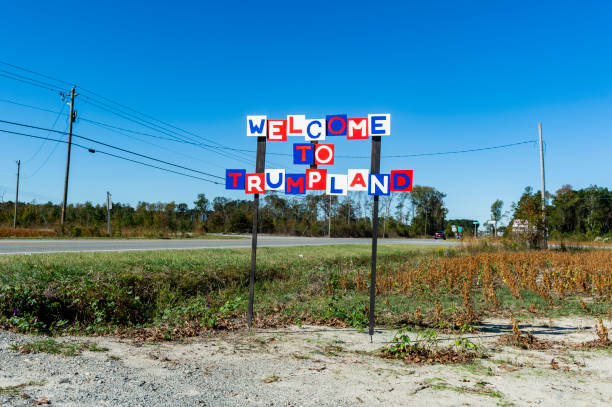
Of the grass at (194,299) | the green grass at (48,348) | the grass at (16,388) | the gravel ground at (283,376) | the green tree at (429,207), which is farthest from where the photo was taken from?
the green tree at (429,207)

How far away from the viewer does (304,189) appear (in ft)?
22.3

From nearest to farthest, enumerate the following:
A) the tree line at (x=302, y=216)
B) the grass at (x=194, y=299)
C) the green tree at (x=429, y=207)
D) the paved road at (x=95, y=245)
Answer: the grass at (x=194, y=299)
the paved road at (x=95, y=245)
the tree line at (x=302, y=216)
the green tree at (x=429, y=207)

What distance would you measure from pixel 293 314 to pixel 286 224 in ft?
154

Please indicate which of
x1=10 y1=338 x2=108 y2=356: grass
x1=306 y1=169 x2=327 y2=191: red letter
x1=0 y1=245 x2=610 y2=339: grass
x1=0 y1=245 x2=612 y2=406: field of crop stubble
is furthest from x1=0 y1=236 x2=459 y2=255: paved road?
x1=306 y1=169 x2=327 y2=191: red letter

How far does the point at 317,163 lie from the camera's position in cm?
677

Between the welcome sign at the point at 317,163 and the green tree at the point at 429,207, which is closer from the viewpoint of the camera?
the welcome sign at the point at 317,163

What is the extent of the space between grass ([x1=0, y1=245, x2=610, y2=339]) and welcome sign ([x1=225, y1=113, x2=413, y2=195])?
2.27 meters

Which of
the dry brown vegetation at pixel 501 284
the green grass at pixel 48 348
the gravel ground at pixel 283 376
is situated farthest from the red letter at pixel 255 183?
the dry brown vegetation at pixel 501 284

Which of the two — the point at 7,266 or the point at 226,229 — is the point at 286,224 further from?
the point at 7,266

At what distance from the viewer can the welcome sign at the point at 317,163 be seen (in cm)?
643

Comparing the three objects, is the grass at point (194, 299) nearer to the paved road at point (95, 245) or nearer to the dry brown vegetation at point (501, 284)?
the dry brown vegetation at point (501, 284)

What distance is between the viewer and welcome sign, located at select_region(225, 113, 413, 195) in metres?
6.43

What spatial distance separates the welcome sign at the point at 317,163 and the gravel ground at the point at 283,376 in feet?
7.74

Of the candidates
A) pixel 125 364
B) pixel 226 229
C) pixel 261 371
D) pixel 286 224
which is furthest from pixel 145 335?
pixel 286 224
